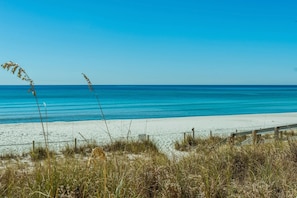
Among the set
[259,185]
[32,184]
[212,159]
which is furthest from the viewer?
[212,159]

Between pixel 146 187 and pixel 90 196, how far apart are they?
0.68m

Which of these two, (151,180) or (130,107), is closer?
(151,180)

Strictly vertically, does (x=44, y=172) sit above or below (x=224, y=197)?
above

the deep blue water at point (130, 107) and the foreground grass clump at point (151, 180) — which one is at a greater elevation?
the deep blue water at point (130, 107)

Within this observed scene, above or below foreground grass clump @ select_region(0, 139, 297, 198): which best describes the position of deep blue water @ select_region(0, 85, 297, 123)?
above

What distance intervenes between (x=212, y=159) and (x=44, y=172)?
2.14 metres

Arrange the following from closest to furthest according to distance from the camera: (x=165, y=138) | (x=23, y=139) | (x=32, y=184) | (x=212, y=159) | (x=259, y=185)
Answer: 1. (x=32, y=184)
2. (x=259, y=185)
3. (x=212, y=159)
4. (x=165, y=138)
5. (x=23, y=139)

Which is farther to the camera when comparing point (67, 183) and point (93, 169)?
point (93, 169)

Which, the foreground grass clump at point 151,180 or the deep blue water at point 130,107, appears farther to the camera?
the deep blue water at point 130,107

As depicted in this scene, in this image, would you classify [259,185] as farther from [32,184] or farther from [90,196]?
[32,184]

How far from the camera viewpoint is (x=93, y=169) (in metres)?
3.22

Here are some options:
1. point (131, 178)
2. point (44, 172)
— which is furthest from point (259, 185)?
point (44, 172)

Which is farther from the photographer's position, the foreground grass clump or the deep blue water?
the deep blue water

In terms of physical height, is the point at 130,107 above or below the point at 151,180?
above
